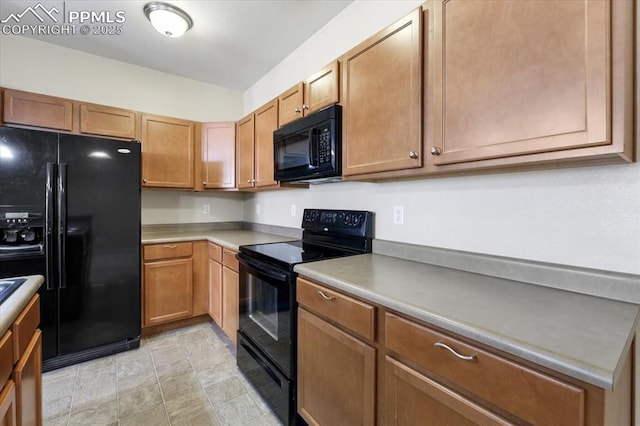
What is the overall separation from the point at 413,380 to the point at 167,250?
2.48m

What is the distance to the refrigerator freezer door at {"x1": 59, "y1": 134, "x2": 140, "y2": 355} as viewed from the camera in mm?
2152

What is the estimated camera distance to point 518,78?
38.0 inches

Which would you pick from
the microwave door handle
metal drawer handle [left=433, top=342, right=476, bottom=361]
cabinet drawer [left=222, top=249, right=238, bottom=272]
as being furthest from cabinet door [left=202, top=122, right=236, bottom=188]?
metal drawer handle [left=433, top=342, right=476, bottom=361]

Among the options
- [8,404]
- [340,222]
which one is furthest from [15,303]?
[340,222]

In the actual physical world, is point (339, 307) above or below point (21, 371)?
above

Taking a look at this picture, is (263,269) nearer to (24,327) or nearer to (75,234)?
(24,327)

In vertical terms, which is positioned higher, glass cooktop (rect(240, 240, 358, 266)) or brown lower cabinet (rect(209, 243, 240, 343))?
glass cooktop (rect(240, 240, 358, 266))

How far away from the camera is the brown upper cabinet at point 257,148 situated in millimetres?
2453

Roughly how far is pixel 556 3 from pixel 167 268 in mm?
3067

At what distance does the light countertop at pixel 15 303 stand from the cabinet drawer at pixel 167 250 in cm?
143

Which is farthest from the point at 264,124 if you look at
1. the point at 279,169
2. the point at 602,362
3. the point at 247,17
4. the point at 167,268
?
the point at 602,362

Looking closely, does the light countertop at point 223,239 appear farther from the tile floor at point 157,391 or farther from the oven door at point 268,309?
the tile floor at point 157,391

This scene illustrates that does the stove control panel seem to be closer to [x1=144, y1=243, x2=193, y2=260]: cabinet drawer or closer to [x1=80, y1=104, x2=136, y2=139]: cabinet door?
[x1=144, y1=243, x2=193, y2=260]: cabinet drawer

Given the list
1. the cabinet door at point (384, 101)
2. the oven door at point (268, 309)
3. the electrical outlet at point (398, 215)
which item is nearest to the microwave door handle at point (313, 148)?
the cabinet door at point (384, 101)
